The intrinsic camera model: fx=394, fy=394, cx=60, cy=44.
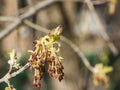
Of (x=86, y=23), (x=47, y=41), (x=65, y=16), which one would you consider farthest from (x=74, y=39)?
(x=47, y=41)

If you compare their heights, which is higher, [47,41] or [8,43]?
[8,43]

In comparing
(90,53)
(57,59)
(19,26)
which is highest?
(90,53)

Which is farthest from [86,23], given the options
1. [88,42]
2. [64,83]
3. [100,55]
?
[88,42]

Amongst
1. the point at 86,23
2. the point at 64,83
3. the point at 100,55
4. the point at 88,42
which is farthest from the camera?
the point at 88,42

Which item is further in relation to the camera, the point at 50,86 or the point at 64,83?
→ the point at 50,86

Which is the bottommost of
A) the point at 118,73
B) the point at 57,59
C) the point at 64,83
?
the point at 57,59

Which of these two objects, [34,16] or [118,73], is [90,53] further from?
[34,16]

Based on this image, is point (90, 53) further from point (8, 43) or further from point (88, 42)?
point (8, 43)

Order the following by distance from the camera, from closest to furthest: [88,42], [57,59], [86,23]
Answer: [57,59] → [86,23] → [88,42]

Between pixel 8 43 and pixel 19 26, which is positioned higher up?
pixel 8 43
